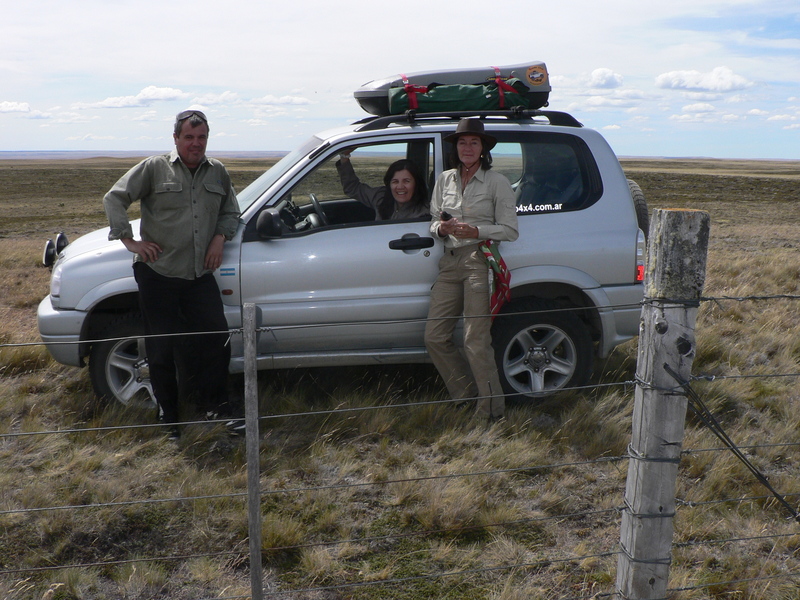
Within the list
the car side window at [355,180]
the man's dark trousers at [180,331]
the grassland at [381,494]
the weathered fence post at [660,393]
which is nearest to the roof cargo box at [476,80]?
the car side window at [355,180]

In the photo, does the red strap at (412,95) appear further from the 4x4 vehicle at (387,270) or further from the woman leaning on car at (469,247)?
the woman leaning on car at (469,247)

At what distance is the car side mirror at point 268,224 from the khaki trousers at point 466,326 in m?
1.08

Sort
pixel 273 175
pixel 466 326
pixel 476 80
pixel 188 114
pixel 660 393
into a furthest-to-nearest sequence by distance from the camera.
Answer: pixel 476 80 < pixel 273 175 < pixel 466 326 < pixel 188 114 < pixel 660 393

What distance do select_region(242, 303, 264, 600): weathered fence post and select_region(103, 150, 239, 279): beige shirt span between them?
2028 mm

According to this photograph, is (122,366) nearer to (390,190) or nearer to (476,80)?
(390,190)

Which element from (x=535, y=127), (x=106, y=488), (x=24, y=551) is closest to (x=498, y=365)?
(x=535, y=127)

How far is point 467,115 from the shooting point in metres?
5.04

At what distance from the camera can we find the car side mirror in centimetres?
449

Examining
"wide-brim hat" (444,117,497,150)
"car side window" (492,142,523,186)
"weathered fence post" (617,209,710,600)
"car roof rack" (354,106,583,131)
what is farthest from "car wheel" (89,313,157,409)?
"weathered fence post" (617,209,710,600)

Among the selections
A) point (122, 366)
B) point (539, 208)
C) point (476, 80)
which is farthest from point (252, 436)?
point (476, 80)

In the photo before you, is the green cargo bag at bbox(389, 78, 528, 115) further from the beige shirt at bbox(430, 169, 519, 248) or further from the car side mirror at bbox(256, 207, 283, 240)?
the car side mirror at bbox(256, 207, 283, 240)

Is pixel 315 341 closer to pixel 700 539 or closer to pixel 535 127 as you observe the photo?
pixel 535 127

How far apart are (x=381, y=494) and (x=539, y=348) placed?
5.49 feet

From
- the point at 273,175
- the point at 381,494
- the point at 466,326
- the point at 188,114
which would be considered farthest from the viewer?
the point at 273,175
